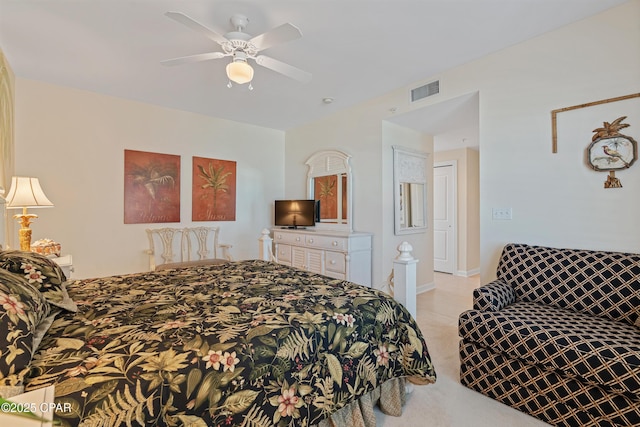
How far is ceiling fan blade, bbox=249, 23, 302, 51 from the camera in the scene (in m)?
1.87

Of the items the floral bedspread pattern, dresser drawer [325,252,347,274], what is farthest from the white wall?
the floral bedspread pattern

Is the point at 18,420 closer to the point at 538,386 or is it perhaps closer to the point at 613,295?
the point at 538,386

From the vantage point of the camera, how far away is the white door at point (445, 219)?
5741 mm

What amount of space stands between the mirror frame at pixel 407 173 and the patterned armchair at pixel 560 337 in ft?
5.78

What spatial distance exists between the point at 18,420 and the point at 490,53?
12.4 ft

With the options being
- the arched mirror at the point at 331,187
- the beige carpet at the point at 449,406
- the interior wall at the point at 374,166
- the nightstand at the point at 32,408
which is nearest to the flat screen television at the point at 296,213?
the arched mirror at the point at 331,187

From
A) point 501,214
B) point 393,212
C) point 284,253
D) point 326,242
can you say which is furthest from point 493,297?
point 284,253

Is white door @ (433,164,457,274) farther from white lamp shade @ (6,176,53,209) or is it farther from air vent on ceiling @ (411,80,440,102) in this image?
white lamp shade @ (6,176,53,209)

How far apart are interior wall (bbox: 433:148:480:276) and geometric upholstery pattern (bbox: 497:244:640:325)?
322 centimetres

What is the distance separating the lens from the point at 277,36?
1.98 m

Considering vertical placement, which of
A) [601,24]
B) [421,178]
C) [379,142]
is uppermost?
[601,24]

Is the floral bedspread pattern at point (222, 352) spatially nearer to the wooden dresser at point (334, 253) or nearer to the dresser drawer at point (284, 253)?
the wooden dresser at point (334, 253)

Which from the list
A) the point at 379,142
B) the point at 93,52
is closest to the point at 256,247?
the point at 379,142

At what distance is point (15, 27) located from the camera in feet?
7.74
